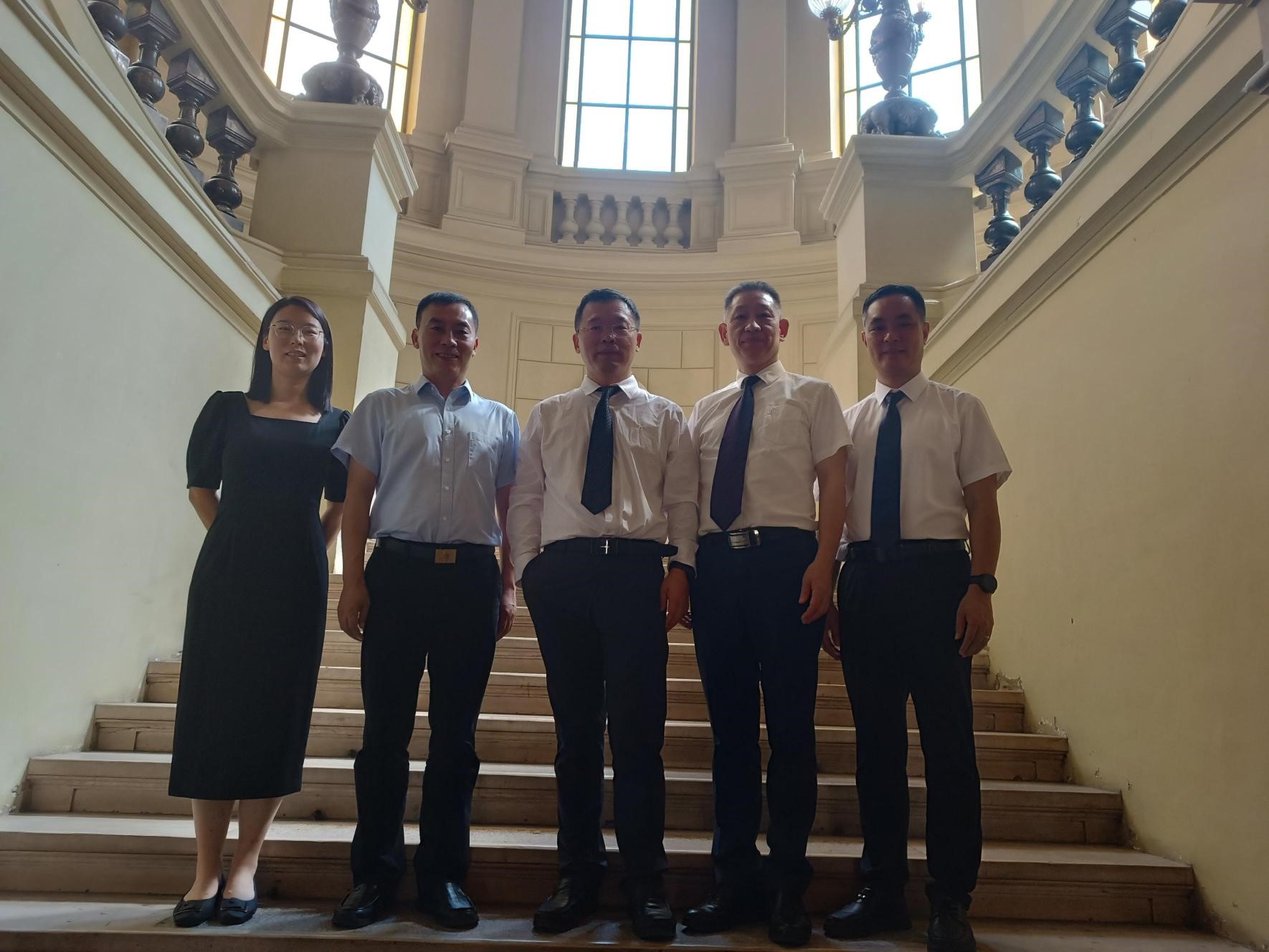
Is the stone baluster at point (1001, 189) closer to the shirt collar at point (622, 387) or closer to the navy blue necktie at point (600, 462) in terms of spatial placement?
the shirt collar at point (622, 387)

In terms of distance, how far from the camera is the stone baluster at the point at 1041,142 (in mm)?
3668

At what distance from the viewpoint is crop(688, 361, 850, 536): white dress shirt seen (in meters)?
2.13

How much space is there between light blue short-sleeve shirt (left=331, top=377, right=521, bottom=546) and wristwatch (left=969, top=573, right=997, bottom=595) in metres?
1.14

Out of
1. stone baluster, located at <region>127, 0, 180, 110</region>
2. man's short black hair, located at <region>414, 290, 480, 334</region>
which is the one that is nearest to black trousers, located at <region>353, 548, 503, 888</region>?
man's short black hair, located at <region>414, 290, 480, 334</region>

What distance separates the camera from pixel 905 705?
205cm

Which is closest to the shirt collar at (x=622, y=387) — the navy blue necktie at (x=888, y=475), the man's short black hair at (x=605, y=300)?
the man's short black hair at (x=605, y=300)

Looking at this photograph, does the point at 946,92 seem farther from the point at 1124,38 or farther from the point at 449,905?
the point at 449,905

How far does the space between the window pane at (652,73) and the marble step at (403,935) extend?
7380 mm

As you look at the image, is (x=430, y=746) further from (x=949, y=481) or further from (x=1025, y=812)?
(x=1025, y=812)

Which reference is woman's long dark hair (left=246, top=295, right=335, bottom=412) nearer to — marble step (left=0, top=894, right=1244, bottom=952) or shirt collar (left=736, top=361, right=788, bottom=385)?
shirt collar (left=736, top=361, right=788, bottom=385)

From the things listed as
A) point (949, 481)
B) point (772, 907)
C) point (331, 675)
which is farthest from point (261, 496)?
point (949, 481)

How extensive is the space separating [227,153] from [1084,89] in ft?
12.2

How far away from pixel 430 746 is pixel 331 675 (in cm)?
111

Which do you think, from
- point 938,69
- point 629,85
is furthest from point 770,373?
point 629,85
